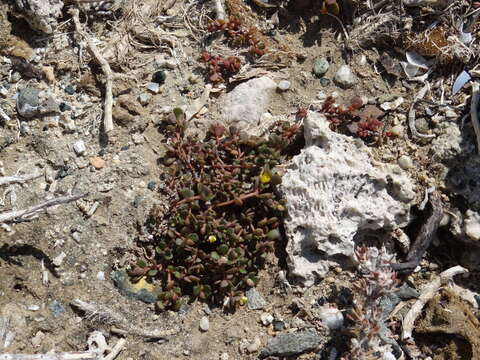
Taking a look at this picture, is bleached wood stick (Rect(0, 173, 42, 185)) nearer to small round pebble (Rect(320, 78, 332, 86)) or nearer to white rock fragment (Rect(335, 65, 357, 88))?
small round pebble (Rect(320, 78, 332, 86))

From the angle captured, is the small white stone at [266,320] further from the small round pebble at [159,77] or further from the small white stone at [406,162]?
the small round pebble at [159,77]

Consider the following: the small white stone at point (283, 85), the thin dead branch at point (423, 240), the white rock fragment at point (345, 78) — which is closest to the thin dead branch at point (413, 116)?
the white rock fragment at point (345, 78)

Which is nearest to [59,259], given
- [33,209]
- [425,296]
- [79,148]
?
[33,209]

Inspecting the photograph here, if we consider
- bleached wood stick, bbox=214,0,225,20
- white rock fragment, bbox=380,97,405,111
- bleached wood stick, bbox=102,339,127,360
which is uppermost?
bleached wood stick, bbox=214,0,225,20

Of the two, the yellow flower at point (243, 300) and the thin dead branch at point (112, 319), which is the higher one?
the yellow flower at point (243, 300)

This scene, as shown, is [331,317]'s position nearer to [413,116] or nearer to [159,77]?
[413,116]

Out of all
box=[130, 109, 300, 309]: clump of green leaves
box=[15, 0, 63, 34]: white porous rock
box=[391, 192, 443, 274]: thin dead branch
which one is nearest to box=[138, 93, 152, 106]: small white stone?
box=[130, 109, 300, 309]: clump of green leaves
